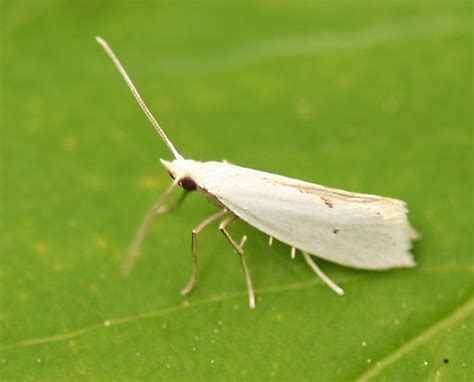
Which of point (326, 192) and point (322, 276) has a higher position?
point (326, 192)

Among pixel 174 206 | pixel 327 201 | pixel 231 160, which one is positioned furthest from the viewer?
pixel 231 160

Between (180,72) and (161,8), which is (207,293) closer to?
(180,72)

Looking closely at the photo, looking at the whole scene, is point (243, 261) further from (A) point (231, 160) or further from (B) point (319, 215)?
(A) point (231, 160)

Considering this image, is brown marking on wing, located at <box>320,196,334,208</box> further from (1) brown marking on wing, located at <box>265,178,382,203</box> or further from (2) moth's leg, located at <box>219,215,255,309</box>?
(2) moth's leg, located at <box>219,215,255,309</box>

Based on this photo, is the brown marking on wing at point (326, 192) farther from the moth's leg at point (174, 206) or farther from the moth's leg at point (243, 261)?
the moth's leg at point (174, 206)

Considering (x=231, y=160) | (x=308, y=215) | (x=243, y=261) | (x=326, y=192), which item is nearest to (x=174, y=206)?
(x=231, y=160)

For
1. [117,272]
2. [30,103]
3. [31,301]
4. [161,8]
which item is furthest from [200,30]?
[31,301]
